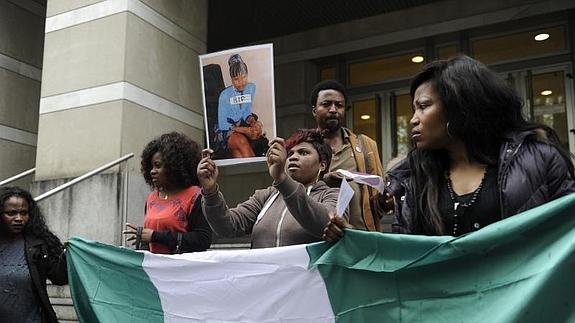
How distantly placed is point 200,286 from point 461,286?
1.47m

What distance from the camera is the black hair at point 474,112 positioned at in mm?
2492

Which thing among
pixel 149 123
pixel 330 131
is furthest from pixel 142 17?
pixel 330 131

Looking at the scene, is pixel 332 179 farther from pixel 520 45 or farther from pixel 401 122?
pixel 520 45

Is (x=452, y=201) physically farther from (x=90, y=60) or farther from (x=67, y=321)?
(x=90, y=60)

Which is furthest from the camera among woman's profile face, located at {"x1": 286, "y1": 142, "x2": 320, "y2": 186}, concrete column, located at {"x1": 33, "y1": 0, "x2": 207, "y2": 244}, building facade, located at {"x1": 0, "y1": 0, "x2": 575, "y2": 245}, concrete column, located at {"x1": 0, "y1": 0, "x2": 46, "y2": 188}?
concrete column, located at {"x1": 0, "y1": 0, "x2": 46, "y2": 188}

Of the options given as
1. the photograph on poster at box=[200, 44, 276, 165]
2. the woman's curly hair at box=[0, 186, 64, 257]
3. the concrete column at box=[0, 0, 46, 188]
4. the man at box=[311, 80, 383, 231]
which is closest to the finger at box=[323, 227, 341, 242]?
the man at box=[311, 80, 383, 231]

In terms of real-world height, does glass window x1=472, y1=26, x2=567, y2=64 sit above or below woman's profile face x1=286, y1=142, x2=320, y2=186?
above

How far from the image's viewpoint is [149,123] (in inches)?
345

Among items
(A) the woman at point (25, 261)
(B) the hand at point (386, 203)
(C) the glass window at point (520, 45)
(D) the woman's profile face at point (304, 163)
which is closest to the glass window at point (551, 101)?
(C) the glass window at point (520, 45)

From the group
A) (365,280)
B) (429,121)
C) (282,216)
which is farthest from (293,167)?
(429,121)

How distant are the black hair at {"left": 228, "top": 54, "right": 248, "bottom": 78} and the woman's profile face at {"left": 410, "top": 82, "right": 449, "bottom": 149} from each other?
226 cm

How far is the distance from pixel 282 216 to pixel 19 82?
9.99 meters

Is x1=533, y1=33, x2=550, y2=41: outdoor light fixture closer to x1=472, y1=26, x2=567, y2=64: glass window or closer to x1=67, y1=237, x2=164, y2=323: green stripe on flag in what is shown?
x1=472, y1=26, x2=567, y2=64: glass window

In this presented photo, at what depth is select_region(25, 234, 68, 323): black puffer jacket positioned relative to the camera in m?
4.06
